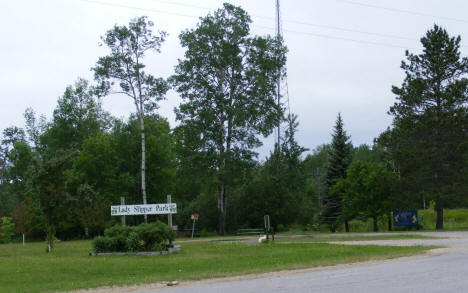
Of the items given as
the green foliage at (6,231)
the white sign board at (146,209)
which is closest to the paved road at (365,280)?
the white sign board at (146,209)

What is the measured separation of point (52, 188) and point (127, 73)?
42.0 feet

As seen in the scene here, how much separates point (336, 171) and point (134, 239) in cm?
2818

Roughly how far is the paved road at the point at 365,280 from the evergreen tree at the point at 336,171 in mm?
29666

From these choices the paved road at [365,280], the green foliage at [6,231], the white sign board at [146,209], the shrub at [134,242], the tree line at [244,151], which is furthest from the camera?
the green foliage at [6,231]

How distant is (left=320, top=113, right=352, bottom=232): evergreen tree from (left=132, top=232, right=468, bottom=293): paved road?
29.7 meters

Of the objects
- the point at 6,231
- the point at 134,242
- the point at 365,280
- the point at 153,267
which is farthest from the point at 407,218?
the point at 6,231

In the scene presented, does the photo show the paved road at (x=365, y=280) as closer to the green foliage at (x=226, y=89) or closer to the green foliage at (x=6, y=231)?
the green foliage at (x=226, y=89)

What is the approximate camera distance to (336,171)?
4534 cm

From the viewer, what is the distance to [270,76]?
133 ft

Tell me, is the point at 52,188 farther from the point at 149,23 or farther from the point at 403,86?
the point at 403,86

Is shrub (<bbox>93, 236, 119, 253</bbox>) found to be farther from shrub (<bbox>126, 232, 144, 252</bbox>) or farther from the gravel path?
the gravel path

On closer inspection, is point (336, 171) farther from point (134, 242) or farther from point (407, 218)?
point (134, 242)

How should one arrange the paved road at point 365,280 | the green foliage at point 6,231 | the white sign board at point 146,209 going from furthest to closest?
the green foliage at point 6,231 → the white sign board at point 146,209 → the paved road at point 365,280

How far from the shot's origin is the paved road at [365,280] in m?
9.90
